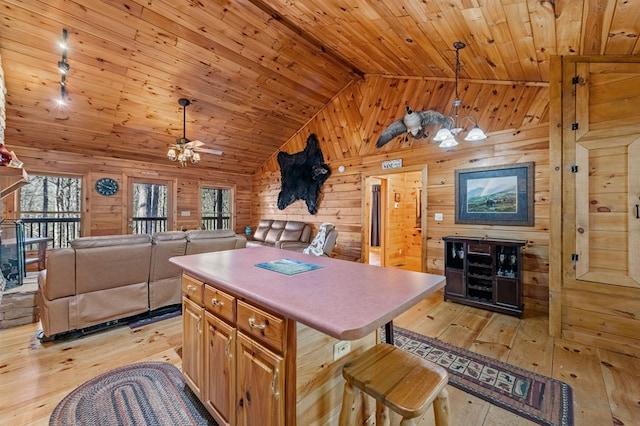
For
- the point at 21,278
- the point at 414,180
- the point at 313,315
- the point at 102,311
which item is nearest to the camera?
the point at 313,315

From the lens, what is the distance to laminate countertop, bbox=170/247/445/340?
0.94m

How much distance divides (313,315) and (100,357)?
259cm

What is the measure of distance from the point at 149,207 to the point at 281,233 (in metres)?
3.36

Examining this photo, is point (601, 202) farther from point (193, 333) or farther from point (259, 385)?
point (193, 333)

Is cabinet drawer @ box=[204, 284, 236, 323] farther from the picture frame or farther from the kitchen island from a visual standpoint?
the picture frame

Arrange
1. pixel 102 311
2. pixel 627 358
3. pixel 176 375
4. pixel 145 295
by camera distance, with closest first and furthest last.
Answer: pixel 176 375, pixel 627 358, pixel 102 311, pixel 145 295

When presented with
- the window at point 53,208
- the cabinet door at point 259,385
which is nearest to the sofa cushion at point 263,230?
the window at point 53,208

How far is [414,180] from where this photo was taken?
6961 mm

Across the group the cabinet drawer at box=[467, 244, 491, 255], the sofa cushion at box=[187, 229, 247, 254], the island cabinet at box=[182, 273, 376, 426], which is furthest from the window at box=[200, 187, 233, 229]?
the island cabinet at box=[182, 273, 376, 426]

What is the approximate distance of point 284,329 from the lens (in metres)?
1.13

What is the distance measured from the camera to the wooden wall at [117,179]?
5.16m

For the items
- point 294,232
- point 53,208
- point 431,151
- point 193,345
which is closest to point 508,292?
point 431,151

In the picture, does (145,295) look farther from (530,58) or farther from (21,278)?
(530,58)

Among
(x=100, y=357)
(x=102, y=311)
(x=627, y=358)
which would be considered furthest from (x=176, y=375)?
(x=627, y=358)
